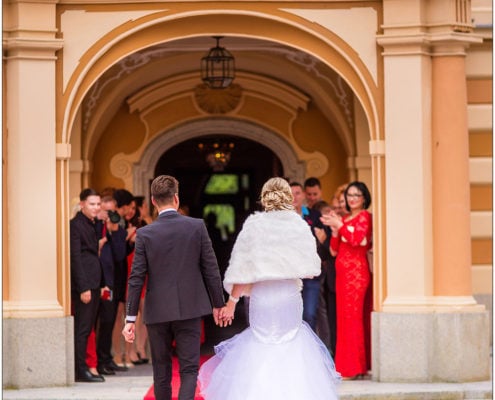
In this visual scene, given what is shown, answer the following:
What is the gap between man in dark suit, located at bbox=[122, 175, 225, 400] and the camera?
10.2 metres

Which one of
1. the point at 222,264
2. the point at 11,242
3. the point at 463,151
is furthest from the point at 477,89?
the point at 222,264

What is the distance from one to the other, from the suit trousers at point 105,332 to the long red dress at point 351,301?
103 inches

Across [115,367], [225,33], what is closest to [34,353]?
[115,367]

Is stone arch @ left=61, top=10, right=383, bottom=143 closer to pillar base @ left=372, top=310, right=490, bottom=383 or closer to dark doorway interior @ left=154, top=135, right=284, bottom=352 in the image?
pillar base @ left=372, top=310, right=490, bottom=383

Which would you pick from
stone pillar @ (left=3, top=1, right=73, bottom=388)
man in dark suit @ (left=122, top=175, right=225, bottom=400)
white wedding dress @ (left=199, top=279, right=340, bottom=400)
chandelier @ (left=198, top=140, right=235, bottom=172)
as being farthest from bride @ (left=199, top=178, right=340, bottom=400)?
chandelier @ (left=198, top=140, right=235, bottom=172)

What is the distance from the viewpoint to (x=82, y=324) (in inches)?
544

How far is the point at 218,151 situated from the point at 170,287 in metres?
9.92

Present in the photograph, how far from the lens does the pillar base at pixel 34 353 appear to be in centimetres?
1340

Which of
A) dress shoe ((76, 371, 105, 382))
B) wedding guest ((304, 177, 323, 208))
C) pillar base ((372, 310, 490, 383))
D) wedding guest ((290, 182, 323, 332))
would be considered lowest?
dress shoe ((76, 371, 105, 382))

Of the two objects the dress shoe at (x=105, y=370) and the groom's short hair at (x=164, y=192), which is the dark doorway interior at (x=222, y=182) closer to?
the dress shoe at (x=105, y=370)

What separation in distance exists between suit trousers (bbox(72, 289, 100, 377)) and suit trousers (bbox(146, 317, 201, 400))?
141 inches

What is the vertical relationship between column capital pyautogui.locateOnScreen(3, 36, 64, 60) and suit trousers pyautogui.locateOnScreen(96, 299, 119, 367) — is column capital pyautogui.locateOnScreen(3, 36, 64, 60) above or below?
above

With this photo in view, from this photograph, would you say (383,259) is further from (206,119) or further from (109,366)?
(206,119)

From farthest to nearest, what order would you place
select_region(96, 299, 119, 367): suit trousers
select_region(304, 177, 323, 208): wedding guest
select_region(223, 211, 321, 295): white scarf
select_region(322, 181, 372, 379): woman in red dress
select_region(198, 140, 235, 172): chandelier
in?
select_region(198, 140, 235, 172): chandelier < select_region(304, 177, 323, 208): wedding guest < select_region(96, 299, 119, 367): suit trousers < select_region(322, 181, 372, 379): woman in red dress < select_region(223, 211, 321, 295): white scarf
